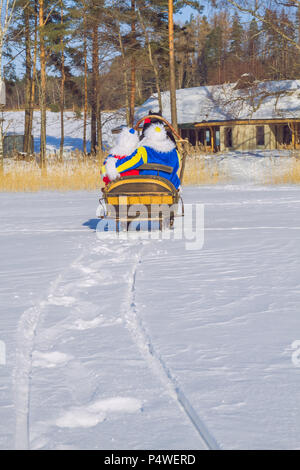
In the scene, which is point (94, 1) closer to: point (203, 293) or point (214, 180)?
point (214, 180)

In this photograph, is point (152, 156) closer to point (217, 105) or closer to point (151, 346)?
point (151, 346)

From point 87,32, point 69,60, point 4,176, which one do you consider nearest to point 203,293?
point 4,176

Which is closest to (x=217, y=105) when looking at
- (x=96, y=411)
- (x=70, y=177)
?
(x=70, y=177)

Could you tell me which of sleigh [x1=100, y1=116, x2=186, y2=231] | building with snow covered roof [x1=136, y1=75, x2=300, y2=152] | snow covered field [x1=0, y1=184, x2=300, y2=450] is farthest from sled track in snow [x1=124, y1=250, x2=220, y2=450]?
building with snow covered roof [x1=136, y1=75, x2=300, y2=152]

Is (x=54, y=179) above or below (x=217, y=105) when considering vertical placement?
below

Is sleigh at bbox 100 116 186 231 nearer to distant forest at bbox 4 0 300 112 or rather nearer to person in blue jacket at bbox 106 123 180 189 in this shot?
person in blue jacket at bbox 106 123 180 189

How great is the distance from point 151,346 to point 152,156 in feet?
14.9

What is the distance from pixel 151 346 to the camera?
124 inches

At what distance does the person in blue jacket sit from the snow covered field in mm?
1111

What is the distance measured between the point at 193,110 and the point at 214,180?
28.3 meters

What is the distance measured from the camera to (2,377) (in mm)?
2762

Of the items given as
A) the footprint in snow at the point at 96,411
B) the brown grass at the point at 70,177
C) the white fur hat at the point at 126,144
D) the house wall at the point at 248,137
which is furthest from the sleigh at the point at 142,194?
the house wall at the point at 248,137

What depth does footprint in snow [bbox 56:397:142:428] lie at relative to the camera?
2.26 m

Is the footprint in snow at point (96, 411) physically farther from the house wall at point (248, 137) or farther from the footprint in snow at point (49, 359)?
the house wall at point (248, 137)
